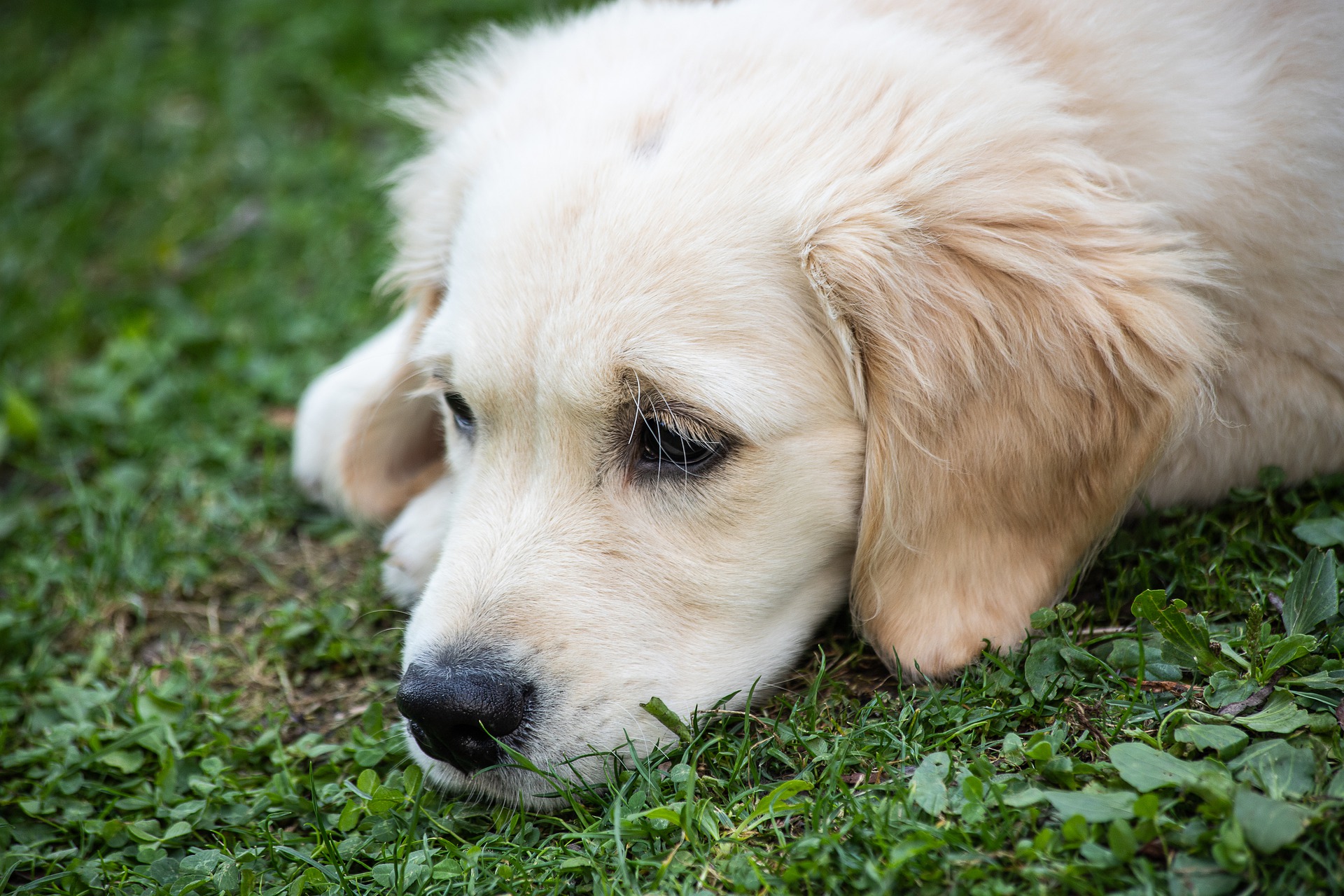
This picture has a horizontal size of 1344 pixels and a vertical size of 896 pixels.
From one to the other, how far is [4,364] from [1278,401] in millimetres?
4761

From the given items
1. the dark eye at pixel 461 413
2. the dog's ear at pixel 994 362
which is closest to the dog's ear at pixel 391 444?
the dark eye at pixel 461 413

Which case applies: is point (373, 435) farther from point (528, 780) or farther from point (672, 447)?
point (528, 780)

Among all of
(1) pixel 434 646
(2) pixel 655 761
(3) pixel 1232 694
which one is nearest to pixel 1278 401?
(3) pixel 1232 694

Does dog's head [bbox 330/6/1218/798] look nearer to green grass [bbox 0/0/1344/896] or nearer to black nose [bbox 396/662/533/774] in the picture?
black nose [bbox 396/662/533/774]

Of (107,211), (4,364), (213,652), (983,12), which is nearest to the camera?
(983,12)

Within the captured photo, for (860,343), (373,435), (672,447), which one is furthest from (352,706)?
(860,343)

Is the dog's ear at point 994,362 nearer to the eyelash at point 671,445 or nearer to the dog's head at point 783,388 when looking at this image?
the dog's head at point 783,388

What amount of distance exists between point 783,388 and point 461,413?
3.16 ft

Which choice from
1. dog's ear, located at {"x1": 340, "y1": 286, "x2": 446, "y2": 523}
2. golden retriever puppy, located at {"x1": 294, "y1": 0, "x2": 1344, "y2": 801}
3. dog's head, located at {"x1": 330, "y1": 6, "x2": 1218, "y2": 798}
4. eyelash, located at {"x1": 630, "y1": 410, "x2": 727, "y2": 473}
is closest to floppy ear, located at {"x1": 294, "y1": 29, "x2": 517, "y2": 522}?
dog's ear, located at {"x1": 340, "y1": 286, "x2": 446, "y2": 523}

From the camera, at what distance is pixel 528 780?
7.89 feet

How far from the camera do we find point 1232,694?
7.28 ft

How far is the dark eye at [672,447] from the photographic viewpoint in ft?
8.27

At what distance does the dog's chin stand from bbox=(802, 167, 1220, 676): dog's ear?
771mm

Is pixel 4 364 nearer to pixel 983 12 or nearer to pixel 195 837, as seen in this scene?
pixel 195 837
